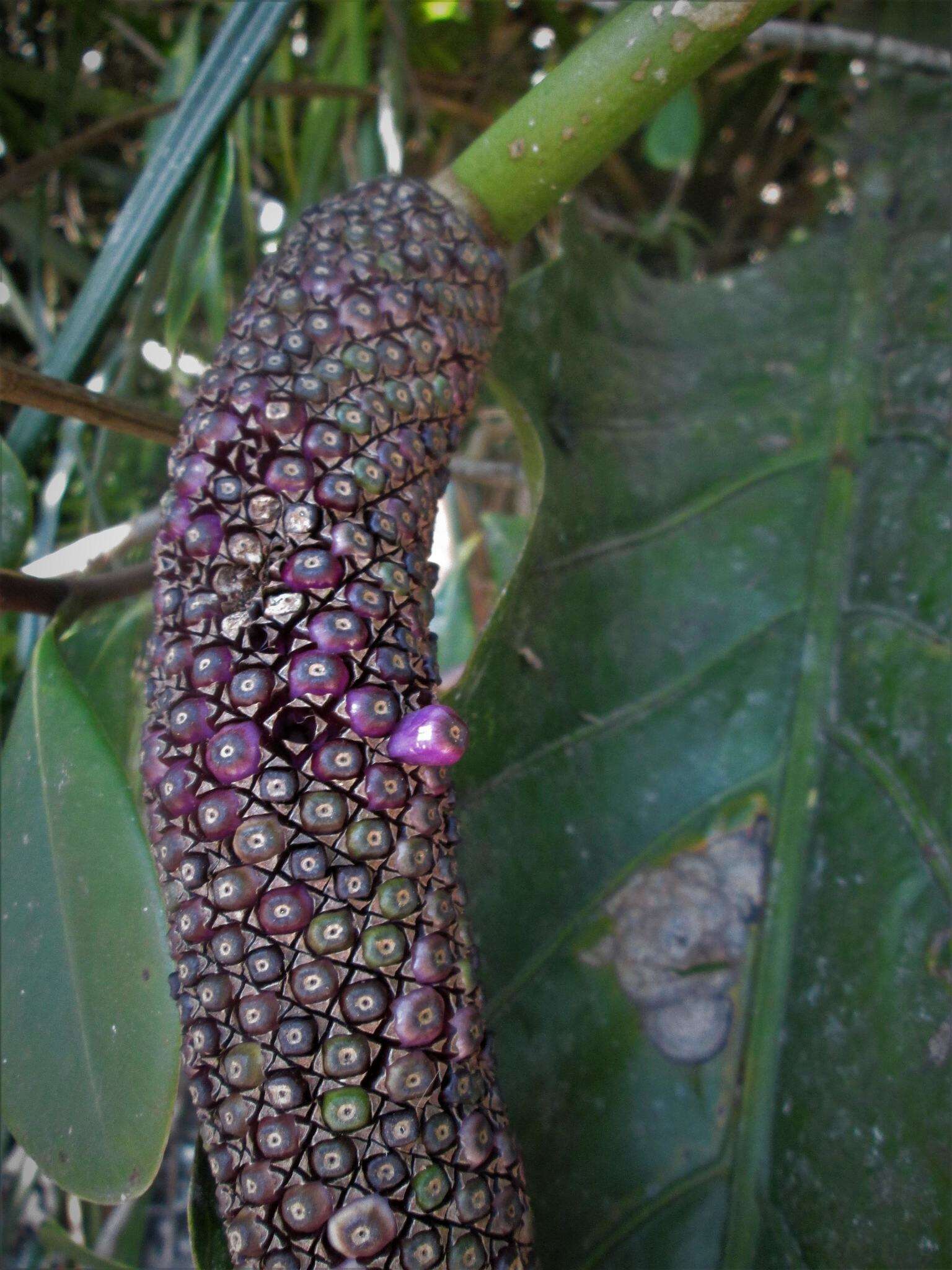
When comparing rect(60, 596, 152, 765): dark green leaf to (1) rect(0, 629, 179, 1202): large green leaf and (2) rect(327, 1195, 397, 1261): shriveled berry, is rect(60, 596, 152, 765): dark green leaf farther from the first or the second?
(2) rect(327, 1195, 397, 1261): shriveled berry

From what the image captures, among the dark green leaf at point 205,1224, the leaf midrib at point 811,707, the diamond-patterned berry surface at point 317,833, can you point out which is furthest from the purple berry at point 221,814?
the leaf midrib at point 811,707

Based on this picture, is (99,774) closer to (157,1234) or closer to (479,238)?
(479,238)

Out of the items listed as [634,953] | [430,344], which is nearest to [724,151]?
[430,344]

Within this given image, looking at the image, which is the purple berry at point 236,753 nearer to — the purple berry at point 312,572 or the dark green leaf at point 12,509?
the purple berry at point 312,572

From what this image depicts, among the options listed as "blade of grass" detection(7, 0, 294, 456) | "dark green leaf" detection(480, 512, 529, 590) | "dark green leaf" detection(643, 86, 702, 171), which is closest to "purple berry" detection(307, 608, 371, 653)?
"blade of grass" detection(7, 0, 294, 456)

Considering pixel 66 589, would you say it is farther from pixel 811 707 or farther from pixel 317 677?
pixel 811 707

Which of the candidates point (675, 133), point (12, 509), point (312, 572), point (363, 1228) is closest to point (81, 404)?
point (12, 509)
